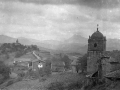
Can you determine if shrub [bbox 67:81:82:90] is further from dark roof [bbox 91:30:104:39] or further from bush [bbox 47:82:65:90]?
dark roof [bbox 91:30:104:39]

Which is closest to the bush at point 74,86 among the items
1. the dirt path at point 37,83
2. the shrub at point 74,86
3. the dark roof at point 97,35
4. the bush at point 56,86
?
the shrub at point 74,86

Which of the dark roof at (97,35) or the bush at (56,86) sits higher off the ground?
the dark roof at (97,35)

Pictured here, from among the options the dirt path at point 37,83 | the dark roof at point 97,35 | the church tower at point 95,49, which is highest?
the dark roof at point 97,35

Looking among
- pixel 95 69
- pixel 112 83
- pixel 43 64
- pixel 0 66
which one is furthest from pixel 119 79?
pixel 43 64

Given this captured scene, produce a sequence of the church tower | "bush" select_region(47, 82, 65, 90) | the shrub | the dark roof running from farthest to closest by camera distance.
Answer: the dark roof, the church tower, "bush" select_region(47, 82, 65, 90), the shrub

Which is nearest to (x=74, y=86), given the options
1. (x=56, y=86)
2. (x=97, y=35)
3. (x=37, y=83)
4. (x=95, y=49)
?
(x=56, y=86)

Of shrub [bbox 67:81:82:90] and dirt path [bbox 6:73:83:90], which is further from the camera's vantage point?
dirt path [bbox 6:73:83:90]

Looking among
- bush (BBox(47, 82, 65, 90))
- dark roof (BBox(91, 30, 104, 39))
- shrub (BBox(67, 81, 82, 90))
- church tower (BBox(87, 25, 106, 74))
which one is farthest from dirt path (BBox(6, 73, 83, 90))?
dark roof (BBox(91, 30, 104, 39))

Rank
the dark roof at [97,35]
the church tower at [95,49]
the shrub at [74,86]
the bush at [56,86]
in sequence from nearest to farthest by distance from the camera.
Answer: the shrub at [74,86]
the bush at [56,86]
the church tower at [95,49]
the dark roof at [97,35]

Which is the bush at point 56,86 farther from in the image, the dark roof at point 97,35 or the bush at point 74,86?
the dark roof at point 97,35
